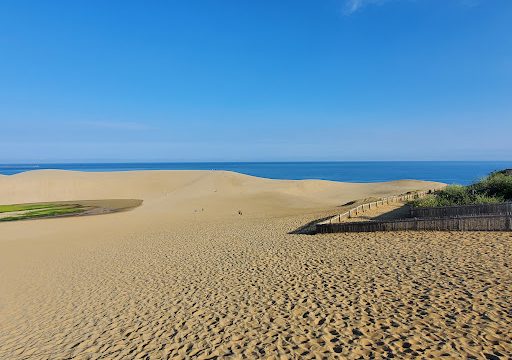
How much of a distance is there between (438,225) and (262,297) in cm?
912

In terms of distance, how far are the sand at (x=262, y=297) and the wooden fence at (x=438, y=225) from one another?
1.88 feet

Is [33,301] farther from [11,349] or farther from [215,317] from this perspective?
[215,317]

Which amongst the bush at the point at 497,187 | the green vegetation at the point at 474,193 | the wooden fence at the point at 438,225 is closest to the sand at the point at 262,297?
the wooden fence at the point at 438,225

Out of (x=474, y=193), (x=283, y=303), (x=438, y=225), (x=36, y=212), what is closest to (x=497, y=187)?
(x=474, y=193)

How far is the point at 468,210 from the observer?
15.7 metres

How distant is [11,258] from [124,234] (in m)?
6.43

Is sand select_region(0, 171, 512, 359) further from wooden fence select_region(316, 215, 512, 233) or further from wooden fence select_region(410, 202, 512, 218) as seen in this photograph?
wooden fence select_region(410, 202, 512, 218)

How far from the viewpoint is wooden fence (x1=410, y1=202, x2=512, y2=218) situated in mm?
14906

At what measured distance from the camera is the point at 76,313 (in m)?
9.81

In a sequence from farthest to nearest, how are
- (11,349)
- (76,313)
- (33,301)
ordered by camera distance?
(33,301)
(76,313)
(11,349)

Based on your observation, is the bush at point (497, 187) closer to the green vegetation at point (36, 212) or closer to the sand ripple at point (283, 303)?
the sand ripple at point (283, 303)

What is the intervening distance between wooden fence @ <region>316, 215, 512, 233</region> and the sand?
57 cm

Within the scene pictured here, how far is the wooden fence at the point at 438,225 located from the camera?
13188 mm

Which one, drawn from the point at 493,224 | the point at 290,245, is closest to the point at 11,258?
the point at 290,245
